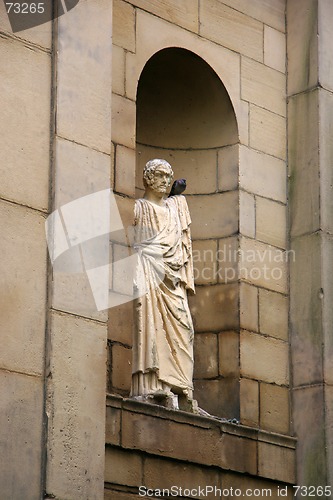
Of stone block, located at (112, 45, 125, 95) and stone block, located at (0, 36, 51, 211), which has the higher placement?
stone block, located at (112, 45, 125, 95)

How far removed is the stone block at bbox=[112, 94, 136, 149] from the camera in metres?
15.9

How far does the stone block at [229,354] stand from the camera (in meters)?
16.6

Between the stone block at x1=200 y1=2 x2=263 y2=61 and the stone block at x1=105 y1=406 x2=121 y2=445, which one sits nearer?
the stone block at x1=105 y1=406 x2=121 y2=445

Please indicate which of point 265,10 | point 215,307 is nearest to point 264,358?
point 215,307

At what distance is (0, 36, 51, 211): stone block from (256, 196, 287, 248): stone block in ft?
12.1

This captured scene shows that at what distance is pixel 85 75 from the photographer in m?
14.7

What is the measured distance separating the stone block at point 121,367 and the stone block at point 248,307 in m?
1.72

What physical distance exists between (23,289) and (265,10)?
5.82m

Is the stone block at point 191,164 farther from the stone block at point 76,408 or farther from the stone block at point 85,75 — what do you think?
the stone block at point 76,408

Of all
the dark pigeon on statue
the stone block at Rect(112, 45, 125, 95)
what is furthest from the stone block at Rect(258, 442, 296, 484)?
the stone block at Rect(112, 45, 125, 95)

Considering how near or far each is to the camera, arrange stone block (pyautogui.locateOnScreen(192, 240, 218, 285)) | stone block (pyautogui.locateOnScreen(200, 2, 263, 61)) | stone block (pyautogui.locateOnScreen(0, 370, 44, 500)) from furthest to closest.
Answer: stone block (pyautogui.locateOnScreen(200, 2, 263, 61))
stone block (pyautogui.locateOnScreen(192, 240, 218, 285))
stone block (pyautogui.locateOnScreen(0, 370, 44, 500))

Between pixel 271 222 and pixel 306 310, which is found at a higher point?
pixel 271 222

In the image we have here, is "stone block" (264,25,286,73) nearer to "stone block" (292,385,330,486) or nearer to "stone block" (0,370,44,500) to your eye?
"stone block" (292,385,330,486)

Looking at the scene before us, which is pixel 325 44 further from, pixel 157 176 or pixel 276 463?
pixel 276 463
